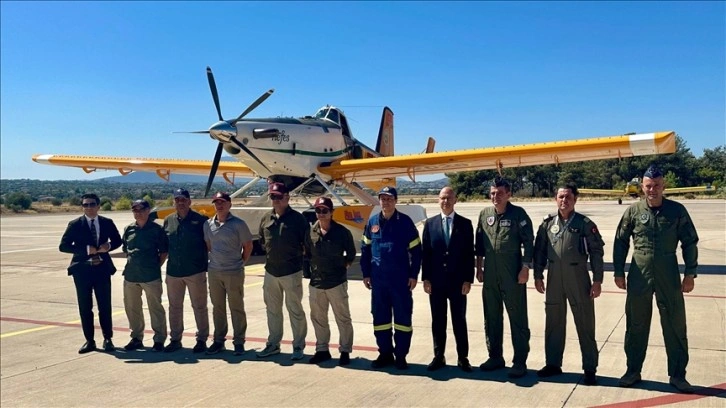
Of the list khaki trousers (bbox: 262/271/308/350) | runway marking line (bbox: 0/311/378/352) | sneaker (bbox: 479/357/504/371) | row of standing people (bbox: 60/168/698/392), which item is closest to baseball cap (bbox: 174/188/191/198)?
row of standing people (bbox: 60/168/698/392)

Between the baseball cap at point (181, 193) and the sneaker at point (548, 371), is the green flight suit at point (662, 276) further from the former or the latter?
the baseball cap at point (181, 193)

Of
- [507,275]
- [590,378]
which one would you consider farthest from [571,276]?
[590,378]

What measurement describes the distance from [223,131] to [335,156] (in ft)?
12.4

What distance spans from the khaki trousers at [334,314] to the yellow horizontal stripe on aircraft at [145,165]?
1343 cm

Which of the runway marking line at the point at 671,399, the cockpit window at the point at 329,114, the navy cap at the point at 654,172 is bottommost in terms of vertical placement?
the runway marking line at the point at 671,399

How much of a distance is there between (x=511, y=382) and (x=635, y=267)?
4.58 feet

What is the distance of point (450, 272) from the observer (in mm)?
5086

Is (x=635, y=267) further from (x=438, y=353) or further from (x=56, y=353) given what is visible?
(x=56, y=353)

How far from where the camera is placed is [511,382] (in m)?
4.69

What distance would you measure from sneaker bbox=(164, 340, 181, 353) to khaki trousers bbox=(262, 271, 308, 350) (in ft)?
3.70

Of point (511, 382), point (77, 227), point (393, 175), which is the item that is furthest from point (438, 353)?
point (393, 175)

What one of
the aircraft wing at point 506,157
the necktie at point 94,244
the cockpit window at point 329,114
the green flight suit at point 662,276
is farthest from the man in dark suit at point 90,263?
the cockpit window at point 329,114

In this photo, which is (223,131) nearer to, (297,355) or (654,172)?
(297,355)

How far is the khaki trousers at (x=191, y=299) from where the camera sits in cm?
604
